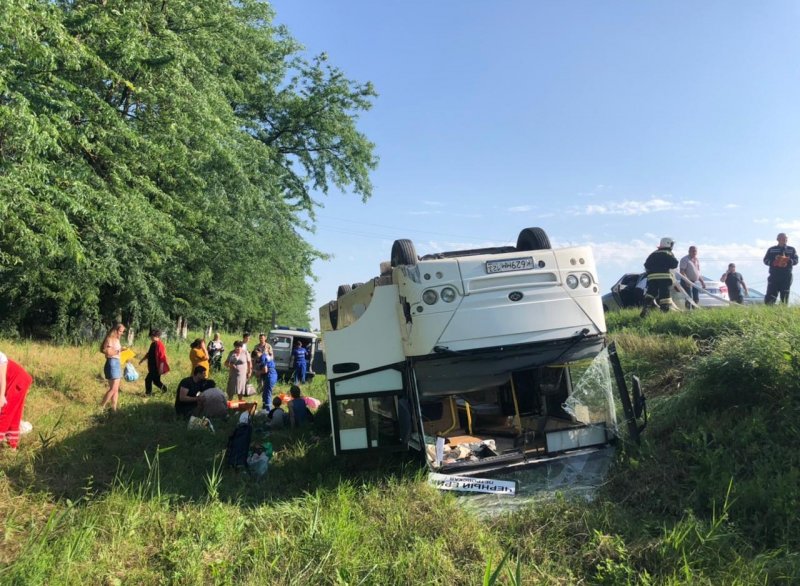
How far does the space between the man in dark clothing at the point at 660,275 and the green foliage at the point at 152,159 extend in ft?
31.4

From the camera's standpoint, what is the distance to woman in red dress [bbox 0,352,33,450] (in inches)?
262

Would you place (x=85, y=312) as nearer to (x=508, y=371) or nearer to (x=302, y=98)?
(x=302, y=98)

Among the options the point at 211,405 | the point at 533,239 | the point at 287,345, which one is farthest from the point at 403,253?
the point at 287,345

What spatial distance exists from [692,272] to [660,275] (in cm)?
199

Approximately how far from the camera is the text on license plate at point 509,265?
5840mm

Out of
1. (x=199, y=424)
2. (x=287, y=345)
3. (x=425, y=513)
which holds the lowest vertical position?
(x=425, y=513)

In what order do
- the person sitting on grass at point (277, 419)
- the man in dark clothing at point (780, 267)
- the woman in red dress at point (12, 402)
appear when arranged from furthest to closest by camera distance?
the man in dark clothing at point (780, 267) → the person sitting on grass at point (277, 419) → the woman in red dress at point (12, 402)

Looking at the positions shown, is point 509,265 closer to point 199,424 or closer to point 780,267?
point 199,424

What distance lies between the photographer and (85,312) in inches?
702

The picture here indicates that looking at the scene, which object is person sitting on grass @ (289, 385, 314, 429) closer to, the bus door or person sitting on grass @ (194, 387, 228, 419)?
person sitting on grass @ (194, 387, 228, 419)

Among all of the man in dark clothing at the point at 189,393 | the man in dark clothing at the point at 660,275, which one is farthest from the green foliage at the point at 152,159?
the man in dark clothing at the point at 660,275

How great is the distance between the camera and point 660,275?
11297 millimetres

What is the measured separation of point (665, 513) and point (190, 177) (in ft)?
38.7

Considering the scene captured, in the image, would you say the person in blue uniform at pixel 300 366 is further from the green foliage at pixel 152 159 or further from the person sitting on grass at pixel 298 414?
the person sitting on grass at pixel 298 414
